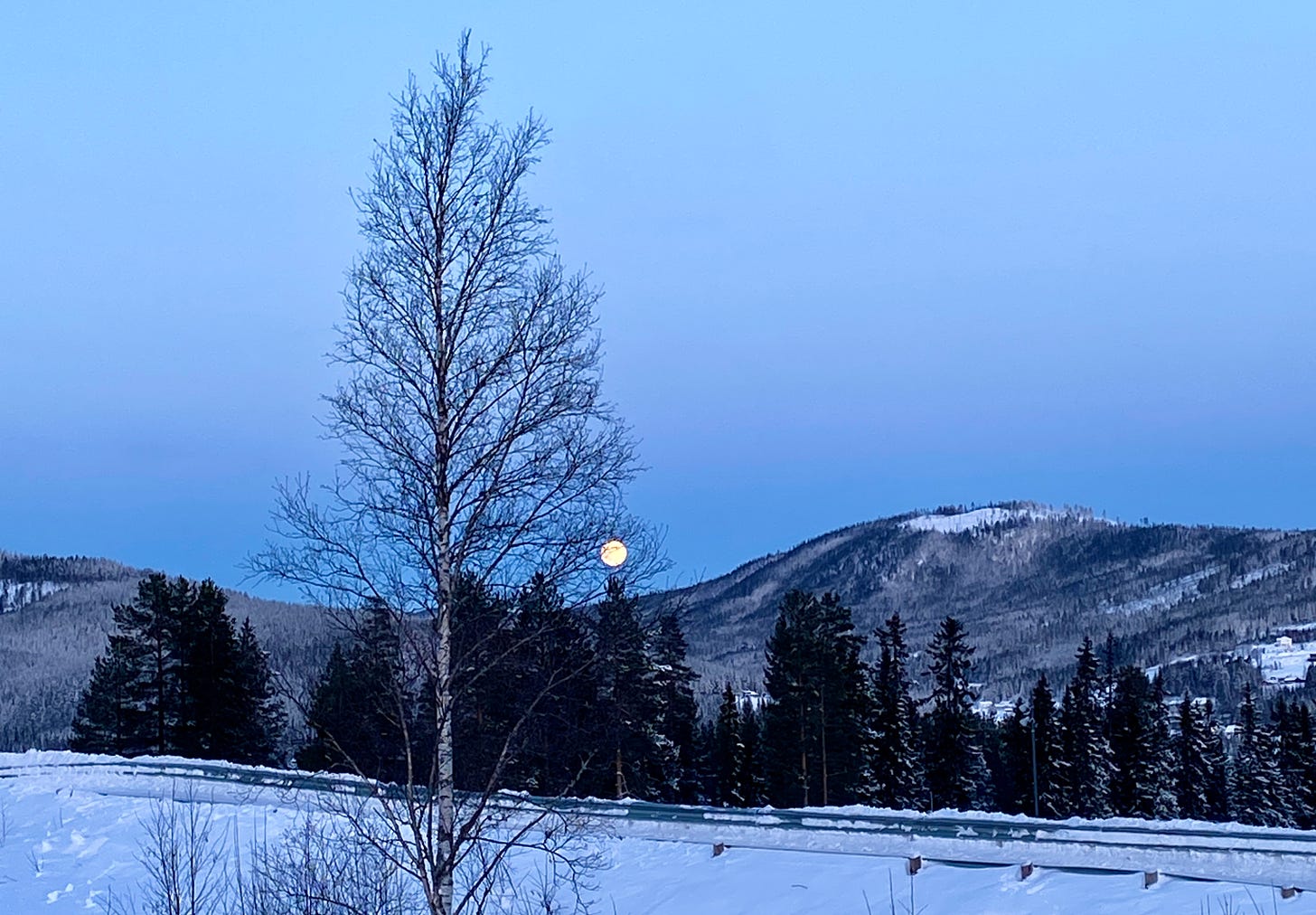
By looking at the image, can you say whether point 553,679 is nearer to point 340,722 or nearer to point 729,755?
point 340,722

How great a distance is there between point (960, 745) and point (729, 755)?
10.1 meters

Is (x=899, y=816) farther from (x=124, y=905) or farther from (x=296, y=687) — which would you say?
(x=296, y=687)

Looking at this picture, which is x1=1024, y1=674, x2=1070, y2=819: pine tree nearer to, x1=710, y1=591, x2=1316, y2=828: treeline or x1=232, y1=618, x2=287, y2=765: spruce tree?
x1=710, y1=591, x2=1316, y2=828: treeline

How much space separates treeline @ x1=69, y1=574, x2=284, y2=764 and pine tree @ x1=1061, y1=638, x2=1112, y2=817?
3361cm

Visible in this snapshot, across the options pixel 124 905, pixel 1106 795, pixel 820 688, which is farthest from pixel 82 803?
pixel 1106 795

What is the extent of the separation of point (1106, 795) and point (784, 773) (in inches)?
708

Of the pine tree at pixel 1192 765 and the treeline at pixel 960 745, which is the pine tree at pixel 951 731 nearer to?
the treeline at pixel 960 745

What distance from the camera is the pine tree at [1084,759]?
54.5 m

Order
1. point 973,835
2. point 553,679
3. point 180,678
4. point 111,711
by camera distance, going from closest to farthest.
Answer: point 553,679 < point 973,835 < point 180,678 < point 111,711

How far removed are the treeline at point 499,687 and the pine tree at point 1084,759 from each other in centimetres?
4820

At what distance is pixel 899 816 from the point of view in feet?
75.4

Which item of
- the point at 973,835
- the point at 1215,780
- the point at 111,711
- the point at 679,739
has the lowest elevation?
the point at 1215,780

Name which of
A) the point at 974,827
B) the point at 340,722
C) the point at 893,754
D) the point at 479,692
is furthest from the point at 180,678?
the point at 479,692

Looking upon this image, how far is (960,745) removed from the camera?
55281 millimetres
